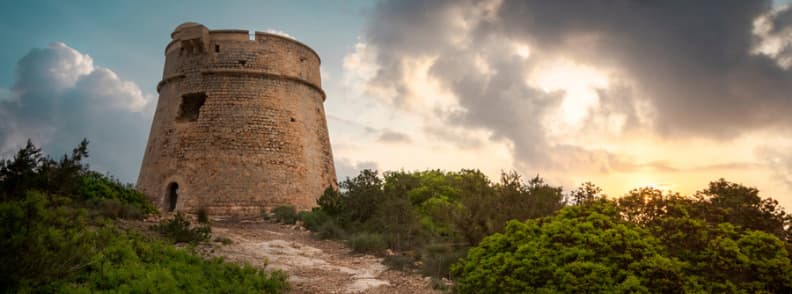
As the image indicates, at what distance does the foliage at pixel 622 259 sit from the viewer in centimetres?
626

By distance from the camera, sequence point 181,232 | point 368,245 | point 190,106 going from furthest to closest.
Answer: point 190,106
point 368,245
point 181,232

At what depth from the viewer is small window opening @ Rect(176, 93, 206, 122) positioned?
19.4 m

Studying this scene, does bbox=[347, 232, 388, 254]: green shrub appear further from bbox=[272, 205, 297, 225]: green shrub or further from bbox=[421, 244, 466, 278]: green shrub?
bbox=[272, 205, 297, 225]: green shrub

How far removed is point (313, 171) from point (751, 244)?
15.5 meters

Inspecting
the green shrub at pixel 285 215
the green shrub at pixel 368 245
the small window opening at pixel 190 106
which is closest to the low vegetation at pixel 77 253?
the green shrub at pixel 368 245

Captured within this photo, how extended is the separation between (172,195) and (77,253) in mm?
13817

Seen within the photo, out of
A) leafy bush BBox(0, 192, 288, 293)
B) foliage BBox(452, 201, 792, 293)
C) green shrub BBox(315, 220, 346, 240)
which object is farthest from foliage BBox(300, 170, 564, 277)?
leafy bush BBox(0, 192, 288, 293)

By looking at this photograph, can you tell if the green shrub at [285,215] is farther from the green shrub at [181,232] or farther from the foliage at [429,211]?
the green shrub at [181,232]

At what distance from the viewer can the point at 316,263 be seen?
406 inches

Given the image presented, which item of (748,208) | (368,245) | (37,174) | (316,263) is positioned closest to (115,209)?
(37,174)

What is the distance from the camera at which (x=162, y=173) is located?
1884 cm

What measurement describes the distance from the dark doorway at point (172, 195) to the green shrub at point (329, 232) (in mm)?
7485

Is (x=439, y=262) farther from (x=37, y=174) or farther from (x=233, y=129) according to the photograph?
(x=233, y=129)

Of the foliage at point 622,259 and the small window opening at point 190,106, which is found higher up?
the small window opening at point 190,106
